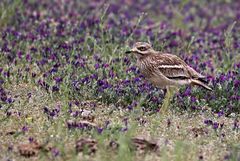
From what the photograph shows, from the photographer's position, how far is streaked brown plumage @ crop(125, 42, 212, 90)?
8.07m

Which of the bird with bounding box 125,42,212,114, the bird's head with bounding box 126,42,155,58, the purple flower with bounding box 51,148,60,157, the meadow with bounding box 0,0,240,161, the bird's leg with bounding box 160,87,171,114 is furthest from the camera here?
the bird's head with bounding box 126,42,155,58

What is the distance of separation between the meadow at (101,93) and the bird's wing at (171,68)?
0.84 ft

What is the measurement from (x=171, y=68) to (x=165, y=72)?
0.29 feet

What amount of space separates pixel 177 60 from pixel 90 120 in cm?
162

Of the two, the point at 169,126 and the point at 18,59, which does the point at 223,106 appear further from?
the point at 18,59

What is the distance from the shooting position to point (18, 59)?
940 cm

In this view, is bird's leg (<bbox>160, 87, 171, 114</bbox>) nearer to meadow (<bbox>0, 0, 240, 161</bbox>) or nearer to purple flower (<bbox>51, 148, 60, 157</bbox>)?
meadow (<bbox>0, 0, 240, 161</bbox>)

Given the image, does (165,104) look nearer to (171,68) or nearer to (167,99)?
(167,99)

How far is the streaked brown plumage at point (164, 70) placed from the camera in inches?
318

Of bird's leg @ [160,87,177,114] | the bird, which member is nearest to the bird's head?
the bird

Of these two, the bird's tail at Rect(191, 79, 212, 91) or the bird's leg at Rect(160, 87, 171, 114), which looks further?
the bird's tail at Rect(191, 79, 212, 91)

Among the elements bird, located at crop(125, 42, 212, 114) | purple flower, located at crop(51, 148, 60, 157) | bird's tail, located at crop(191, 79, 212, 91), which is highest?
bird, located at crop(125, 42, 212, 114)

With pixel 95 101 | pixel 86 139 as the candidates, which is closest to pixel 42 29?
pixel 95 101

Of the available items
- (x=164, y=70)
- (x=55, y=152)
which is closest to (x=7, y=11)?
(x=164, y=70)
